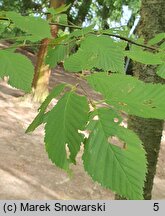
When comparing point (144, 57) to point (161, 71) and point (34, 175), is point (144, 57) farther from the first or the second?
point (34, 175)

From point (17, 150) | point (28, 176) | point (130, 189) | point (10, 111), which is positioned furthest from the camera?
point (10, 111)

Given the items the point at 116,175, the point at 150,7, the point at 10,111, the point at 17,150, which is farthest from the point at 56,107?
the point at 10,111

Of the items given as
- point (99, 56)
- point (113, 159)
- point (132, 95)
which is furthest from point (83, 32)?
point (113, 159)

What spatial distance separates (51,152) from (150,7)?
11.3ft

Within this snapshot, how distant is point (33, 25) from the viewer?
1.40 meters

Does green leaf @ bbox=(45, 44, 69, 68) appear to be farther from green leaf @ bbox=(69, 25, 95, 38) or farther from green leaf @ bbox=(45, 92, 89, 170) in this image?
green leaf @ bbox=(45, 92, 89, 170)

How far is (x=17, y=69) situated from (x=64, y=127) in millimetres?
397

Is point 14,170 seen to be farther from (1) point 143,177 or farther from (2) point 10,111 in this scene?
(1) point 143,177

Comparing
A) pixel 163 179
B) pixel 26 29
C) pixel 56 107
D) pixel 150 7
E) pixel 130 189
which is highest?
pixel 150 7

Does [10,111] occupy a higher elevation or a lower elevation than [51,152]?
lower

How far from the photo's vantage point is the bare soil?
6.41 metres

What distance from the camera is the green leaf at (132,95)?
3.43 ft

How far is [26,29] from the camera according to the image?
4.53 ft

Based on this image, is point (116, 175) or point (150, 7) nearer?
point (116, 175)
